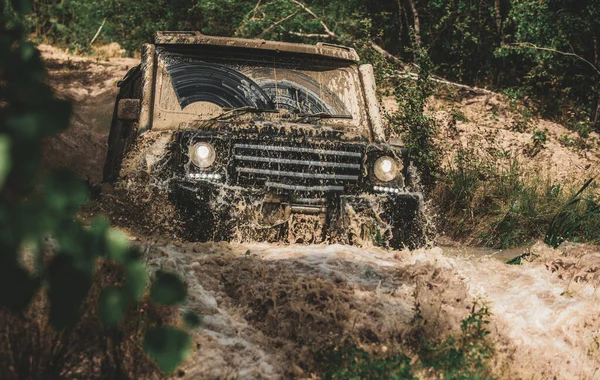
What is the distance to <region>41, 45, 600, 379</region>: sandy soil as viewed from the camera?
3357 millimetres

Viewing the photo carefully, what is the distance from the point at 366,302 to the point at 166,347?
2321mm

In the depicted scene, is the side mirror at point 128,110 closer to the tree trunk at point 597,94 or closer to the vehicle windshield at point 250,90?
the vehicle windshield at point 250,90

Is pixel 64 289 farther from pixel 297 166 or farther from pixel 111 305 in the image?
pixel 297 166

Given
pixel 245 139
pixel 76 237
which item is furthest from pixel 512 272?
pixel 76 237

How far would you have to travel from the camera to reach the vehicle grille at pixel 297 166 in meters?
4.89

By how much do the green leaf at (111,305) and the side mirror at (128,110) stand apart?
4019mm

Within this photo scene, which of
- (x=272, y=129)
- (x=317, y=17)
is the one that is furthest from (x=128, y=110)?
(x=317, y=17)

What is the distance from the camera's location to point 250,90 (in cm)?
580

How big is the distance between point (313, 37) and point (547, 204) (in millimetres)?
6821

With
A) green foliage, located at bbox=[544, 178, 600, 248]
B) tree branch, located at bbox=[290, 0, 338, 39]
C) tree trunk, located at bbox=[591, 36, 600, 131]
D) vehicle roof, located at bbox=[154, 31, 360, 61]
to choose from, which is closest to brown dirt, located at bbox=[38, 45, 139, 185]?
vehicle roof, located at bbox=[154, 31, 360, 61]

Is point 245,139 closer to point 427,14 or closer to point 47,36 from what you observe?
point 427,14

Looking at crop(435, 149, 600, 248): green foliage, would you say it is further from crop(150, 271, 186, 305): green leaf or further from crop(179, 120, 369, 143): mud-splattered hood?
crop(150, 271, 186, 305): green leaf

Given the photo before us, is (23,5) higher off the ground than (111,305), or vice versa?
(23,5)

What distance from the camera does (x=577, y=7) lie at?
11812 millimetres
